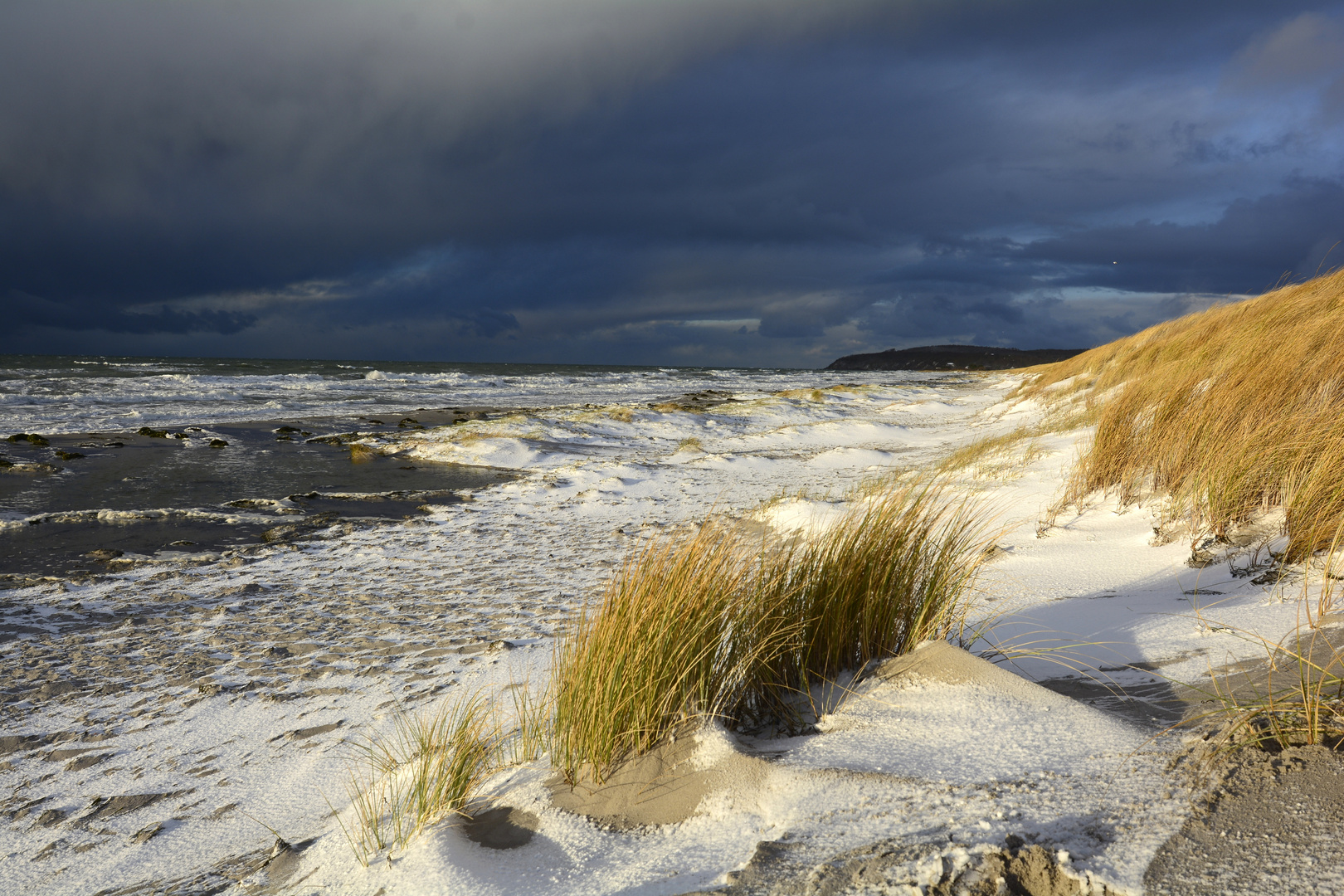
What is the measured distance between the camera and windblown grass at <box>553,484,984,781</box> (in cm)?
223

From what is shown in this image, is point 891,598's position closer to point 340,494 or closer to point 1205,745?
point 1205,745

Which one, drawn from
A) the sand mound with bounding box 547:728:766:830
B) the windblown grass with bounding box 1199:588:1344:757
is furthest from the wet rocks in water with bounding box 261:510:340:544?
the windblown grass with bounding box 1199:588:1344:757

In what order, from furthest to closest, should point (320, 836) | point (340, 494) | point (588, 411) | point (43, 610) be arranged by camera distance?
point (588, 411) < point (340, 494) < point (43, 610) < point (320, 836)

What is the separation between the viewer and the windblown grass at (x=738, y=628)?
2234 mm

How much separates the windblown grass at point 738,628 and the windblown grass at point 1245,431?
5.42 ft

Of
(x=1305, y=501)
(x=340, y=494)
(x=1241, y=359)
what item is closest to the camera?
(x=1305, y=501)

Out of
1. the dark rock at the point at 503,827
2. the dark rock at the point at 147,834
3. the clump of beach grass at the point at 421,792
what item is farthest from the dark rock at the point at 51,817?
the dark rock at the point at 503,827

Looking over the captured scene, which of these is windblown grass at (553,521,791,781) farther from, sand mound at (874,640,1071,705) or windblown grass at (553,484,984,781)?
sand mound at (874,640,1071,705)

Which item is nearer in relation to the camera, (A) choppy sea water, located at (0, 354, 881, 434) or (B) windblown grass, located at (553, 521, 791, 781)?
(B) windblown grass, located at (553, 521, 791, 781)

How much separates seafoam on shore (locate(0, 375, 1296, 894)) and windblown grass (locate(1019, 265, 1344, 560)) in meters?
0.33

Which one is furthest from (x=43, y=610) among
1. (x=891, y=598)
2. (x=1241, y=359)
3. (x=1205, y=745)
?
(x=1241, y=359)

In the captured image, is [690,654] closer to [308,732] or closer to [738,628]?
[738,628]

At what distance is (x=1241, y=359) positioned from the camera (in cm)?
548

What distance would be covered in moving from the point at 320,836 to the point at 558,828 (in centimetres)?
94
